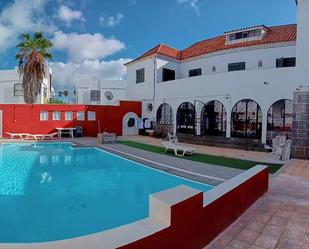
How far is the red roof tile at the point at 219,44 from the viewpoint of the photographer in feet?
66.6

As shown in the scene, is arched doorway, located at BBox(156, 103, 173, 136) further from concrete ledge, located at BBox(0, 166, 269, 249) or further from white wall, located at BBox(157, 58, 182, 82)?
concrete ledge, located at BBox(0, 166, 269, 249)

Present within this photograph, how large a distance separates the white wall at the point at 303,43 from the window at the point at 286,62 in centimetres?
587

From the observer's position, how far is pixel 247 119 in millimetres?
18078

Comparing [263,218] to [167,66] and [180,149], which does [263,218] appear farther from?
[167,66]

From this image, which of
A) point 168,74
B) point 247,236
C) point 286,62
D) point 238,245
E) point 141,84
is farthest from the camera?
point 141,84

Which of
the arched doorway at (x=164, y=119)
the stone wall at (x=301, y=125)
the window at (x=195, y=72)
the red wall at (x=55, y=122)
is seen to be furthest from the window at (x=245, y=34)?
the red wall at (x=55, y=122)

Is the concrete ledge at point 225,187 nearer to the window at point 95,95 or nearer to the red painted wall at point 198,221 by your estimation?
the red painted wall at point 198,221

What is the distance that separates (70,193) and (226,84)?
13.5 m

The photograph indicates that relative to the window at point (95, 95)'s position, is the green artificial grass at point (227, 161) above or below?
below

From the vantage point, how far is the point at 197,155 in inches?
580

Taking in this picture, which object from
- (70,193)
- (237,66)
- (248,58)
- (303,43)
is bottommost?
(70,193)

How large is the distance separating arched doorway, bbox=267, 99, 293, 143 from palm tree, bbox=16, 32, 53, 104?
20.2 metres

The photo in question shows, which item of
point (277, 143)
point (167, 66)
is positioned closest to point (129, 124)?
point (167, 66)

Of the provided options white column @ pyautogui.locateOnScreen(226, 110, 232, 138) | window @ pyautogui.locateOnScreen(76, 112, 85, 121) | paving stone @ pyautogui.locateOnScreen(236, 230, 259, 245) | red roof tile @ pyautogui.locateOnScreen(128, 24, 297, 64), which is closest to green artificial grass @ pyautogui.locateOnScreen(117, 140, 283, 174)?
white column @ pyautogui.locateOnScreen(226, 110, 232, 138)
